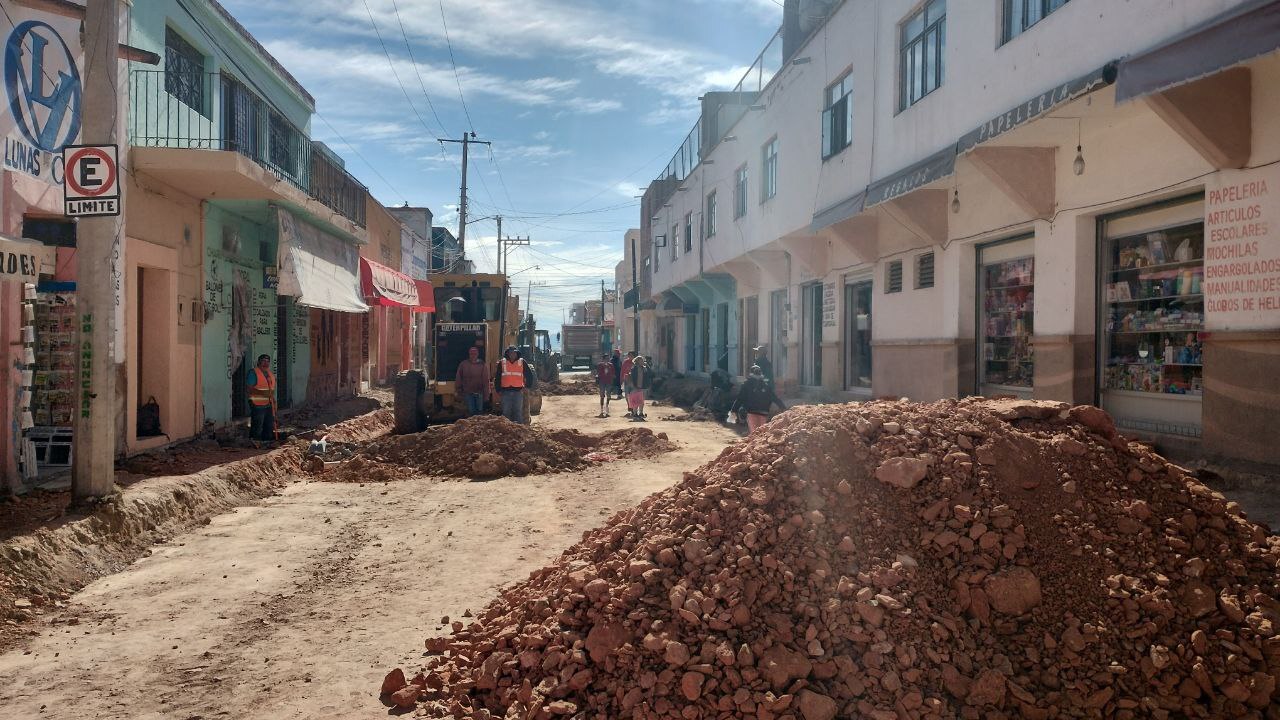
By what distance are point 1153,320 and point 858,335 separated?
812 cm

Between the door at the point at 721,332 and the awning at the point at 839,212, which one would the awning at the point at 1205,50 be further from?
the door at the point at 721,332

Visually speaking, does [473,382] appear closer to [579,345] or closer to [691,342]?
[691,342]

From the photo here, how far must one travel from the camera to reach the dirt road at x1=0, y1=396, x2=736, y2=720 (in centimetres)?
420

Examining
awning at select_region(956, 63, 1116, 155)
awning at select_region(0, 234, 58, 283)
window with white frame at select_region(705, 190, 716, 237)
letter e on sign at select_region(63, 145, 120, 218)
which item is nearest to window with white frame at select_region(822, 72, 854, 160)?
awning at select_region(956, 63, 1116, 155)

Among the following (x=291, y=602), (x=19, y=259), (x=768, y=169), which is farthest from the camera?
(x=768, y=169)

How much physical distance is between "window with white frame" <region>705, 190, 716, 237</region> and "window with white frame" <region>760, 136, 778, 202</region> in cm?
544

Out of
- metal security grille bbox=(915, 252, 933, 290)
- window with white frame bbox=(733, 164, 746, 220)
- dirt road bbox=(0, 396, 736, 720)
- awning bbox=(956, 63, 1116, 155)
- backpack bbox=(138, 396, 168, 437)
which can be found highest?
window with white frame bbox=(733, 164, 746, 220)

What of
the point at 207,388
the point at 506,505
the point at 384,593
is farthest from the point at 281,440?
the point at 384,593

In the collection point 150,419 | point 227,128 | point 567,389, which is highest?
point 227,128

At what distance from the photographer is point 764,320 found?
74.9ft

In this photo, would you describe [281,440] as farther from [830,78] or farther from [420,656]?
[830,78]

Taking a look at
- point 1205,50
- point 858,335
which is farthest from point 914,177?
point 858,335

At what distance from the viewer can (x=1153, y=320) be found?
28.4 feet

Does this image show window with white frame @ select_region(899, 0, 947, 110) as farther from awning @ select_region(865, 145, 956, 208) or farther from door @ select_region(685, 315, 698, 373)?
door @ select_region(685, 315, 698, 373)
